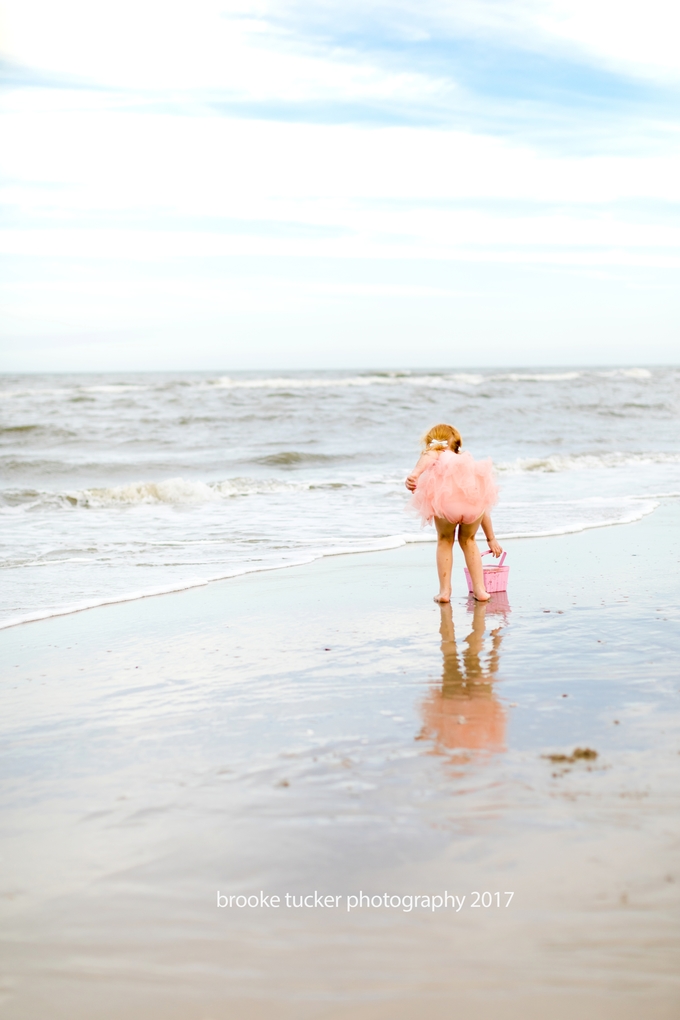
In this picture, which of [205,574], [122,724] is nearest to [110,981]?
[122,724]

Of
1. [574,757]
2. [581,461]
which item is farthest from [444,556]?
[581,461]

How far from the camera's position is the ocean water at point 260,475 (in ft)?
25.1

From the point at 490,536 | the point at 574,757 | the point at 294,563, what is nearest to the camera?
the point at 574,757

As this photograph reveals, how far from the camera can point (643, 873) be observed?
2316mm

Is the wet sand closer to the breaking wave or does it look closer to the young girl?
the young girl

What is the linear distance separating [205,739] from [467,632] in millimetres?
1951

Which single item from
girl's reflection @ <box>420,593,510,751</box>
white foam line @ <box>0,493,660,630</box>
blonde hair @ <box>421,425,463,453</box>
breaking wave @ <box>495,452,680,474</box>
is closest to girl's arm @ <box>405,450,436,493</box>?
blonde hair @ <box>421,425,463,453</box>

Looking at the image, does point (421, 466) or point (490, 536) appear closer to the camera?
point (421, 466)

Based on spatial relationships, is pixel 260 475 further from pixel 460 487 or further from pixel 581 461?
pixel 460 487

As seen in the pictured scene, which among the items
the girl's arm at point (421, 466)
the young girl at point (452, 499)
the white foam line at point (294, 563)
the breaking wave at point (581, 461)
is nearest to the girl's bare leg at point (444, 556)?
the young girl at point (452, 499)

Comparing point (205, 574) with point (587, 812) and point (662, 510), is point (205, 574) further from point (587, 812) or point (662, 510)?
point (662, 510)

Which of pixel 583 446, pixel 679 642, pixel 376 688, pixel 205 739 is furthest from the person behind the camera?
pixel 583 446

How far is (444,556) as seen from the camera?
582 centimetres

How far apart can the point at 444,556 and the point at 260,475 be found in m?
9.93
